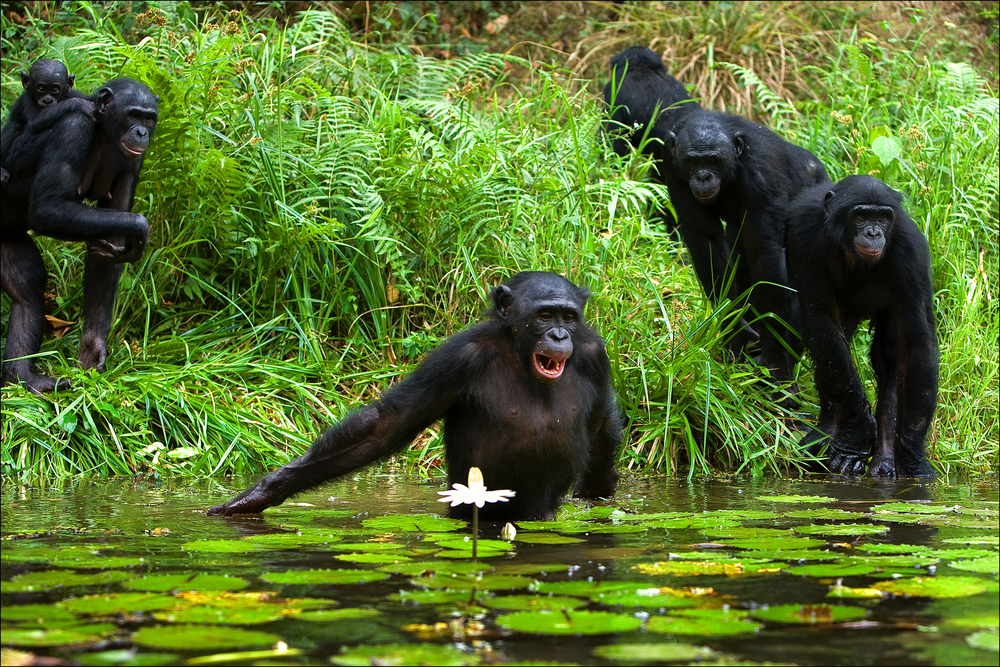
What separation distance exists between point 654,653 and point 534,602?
52cm

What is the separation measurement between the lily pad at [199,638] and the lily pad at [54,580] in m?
0.56

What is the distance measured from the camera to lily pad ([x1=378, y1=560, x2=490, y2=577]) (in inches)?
121

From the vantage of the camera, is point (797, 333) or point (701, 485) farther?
point (797, 333)

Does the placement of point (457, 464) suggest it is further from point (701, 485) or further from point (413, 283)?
point (413, 283)

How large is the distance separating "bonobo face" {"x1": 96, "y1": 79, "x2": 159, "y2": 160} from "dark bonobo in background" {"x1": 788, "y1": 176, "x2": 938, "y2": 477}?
13.0 ft

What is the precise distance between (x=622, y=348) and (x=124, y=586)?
4.26 m

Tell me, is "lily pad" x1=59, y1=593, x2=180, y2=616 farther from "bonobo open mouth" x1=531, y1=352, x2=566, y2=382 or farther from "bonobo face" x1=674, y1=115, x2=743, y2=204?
"bonobo face" x1=674, y1=115, x2=743, y2=204

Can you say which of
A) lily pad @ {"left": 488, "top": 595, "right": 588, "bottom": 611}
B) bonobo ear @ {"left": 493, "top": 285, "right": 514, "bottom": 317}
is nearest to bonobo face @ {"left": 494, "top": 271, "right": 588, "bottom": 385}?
bonobo ear @ {"left": 493, "top": 285, "right": 514, "bottom": 317}

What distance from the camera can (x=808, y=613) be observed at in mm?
2561

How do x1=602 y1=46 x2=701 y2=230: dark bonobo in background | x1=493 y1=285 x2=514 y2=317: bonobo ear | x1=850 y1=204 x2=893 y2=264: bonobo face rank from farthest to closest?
1. x1=602 y1=46 x2=701 y2=230: dark bonobo in background
2. x1=850 y1=204 x2=893 y2=264: bonobo face
3. x1=493 y1=285 x2=514 y2=317: bonobo ear

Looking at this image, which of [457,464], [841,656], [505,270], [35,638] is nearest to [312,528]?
[457,464]

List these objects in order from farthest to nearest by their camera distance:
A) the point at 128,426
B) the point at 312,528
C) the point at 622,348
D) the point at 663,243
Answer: the point at 663,243
the point at 622,348
the point at 128,426
the point at 312,528

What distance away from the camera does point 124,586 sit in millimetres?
2783

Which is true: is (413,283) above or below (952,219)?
below
